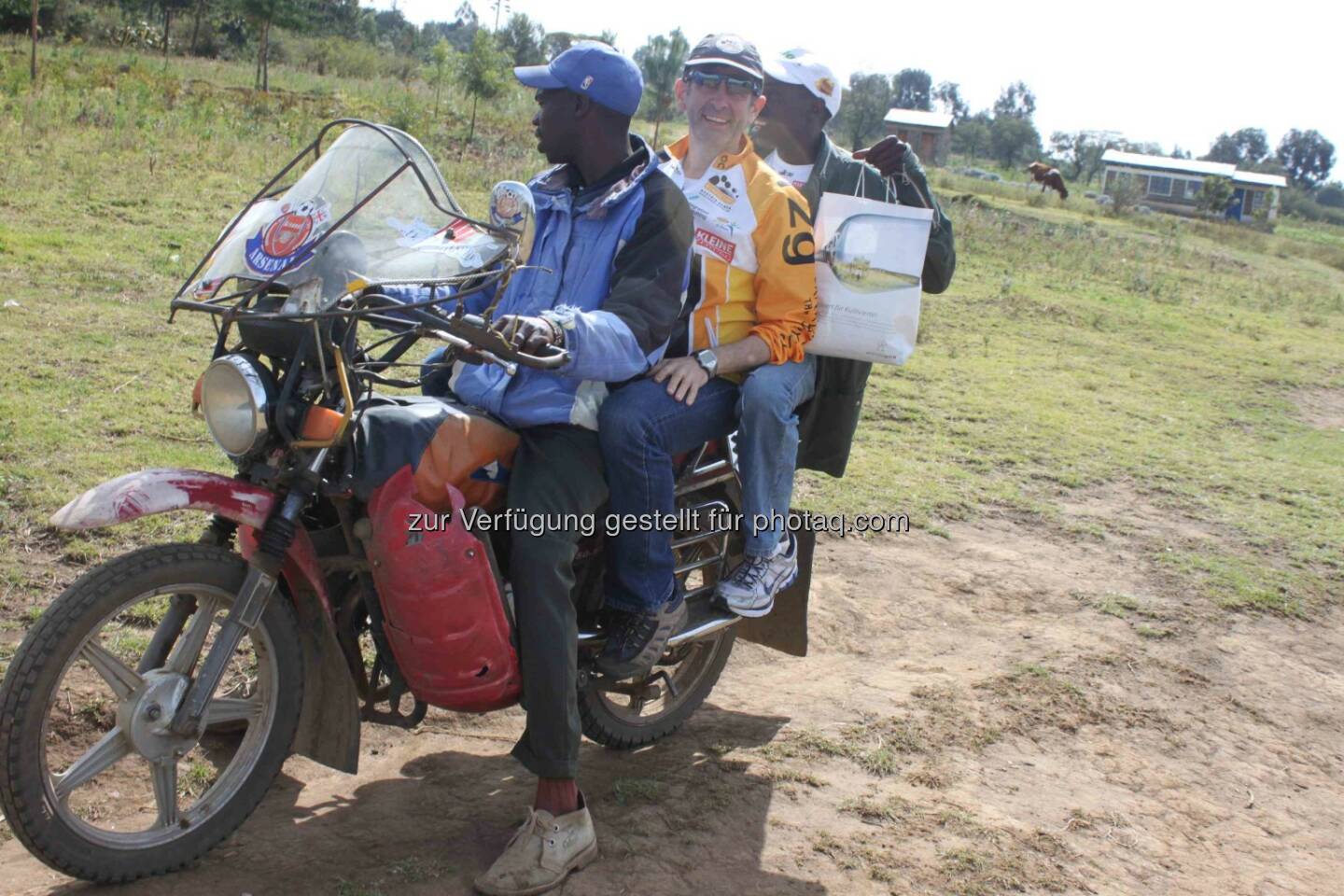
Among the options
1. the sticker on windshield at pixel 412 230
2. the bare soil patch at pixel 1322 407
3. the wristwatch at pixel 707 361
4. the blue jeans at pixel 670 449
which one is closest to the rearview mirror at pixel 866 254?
the blue jeans at pixel 670 449

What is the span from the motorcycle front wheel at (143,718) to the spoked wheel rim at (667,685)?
47.6 inches

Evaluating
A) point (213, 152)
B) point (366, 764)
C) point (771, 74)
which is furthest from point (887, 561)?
point (213, 152)

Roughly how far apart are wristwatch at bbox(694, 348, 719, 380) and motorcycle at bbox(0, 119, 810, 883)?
1.99 feet

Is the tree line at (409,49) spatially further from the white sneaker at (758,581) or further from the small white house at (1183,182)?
the small white house at (1183,182)

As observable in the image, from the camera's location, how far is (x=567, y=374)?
9.32 ft

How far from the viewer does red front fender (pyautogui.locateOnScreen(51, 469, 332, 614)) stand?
2.53 meters

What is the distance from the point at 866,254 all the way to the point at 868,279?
0.27 ft

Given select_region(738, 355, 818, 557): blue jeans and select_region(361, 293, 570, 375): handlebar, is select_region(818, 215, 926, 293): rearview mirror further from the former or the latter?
select_region(361, 293, 570, 375): handlebar

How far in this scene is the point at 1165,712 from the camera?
14.4 feet

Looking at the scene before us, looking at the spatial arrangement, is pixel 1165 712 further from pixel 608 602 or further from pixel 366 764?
pixel 366 764

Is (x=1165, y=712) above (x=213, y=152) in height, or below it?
below

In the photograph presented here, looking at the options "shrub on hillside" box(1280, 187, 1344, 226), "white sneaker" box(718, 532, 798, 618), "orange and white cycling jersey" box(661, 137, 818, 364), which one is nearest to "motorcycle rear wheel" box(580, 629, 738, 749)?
"white sneaker" box(718, 532, 798, 618)

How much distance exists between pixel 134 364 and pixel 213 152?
8.33 m

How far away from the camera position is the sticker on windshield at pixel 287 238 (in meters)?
2.65
